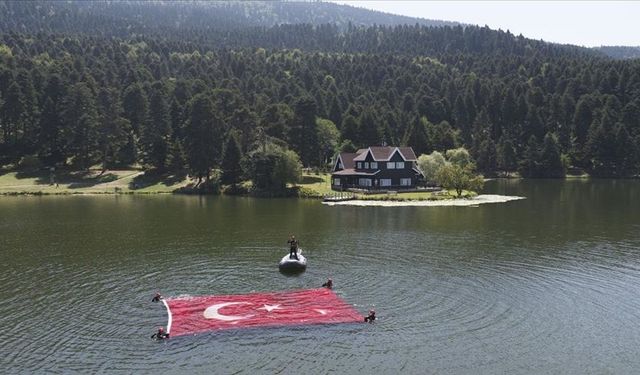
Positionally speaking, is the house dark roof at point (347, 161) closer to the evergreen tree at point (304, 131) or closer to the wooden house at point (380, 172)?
the wooden house at point (380, 172)

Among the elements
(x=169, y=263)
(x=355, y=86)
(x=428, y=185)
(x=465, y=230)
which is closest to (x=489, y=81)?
(x=355, y=86)

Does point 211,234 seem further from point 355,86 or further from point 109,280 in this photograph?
point 355,86

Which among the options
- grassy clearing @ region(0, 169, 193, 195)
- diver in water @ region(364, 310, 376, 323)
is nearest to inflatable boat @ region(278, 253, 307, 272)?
diver in water @ region(364, 310, 376, 323)

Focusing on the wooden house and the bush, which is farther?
the bush

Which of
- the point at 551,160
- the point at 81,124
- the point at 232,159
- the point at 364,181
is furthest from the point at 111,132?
the point at 551,160

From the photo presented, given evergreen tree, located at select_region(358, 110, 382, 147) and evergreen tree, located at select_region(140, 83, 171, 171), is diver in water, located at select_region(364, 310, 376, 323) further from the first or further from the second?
evergreen tree, located at select_region(358, 110, 382, 147)

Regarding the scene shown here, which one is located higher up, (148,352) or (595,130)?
(595,130)
